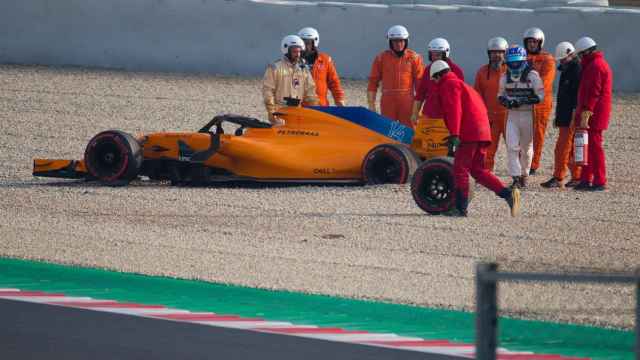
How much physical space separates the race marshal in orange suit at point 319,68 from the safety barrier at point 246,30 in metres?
5.00

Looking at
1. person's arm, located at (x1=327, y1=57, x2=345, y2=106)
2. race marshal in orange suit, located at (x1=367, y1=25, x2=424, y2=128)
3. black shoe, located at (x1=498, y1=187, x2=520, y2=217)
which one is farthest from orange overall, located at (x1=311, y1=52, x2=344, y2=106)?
black shoe, located at (x1=498, y1=187, x2=520, y2=217)

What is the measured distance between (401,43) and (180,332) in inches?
362

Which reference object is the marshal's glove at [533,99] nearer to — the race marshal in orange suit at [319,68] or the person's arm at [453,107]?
the person's arm at [453,107]

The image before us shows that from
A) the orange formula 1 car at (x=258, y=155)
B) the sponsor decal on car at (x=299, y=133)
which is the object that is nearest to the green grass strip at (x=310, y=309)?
the orange formula 1 car at (x=258, y=155)

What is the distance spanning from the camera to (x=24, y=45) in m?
23.7

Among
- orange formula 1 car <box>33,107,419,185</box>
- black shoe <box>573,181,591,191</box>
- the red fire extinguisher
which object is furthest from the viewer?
black shoe <box>573,181,591,191</box>

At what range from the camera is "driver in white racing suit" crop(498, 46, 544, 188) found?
15602mm

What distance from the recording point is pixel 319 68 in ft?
56.9

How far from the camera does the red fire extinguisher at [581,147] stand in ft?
51.1

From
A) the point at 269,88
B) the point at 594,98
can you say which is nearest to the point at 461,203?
the point at 594,98

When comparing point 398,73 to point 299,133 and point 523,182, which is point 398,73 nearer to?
point 523,182

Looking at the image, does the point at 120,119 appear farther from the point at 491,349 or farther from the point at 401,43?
the point at 491,349

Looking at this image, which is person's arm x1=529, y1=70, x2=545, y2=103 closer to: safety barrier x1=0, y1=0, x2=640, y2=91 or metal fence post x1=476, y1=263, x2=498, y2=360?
safety barrier x1=0, y1=0, x2=640, y2=91

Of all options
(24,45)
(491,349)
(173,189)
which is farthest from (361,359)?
(24,45)
